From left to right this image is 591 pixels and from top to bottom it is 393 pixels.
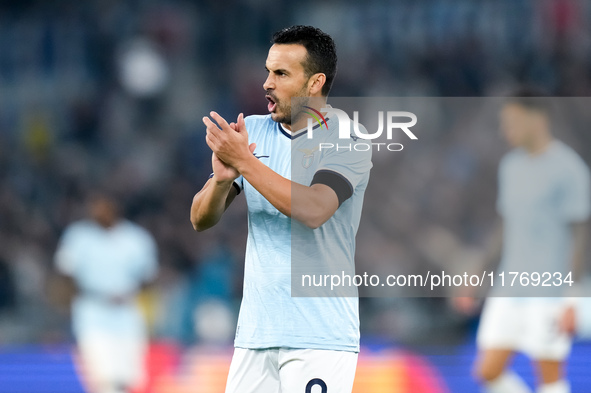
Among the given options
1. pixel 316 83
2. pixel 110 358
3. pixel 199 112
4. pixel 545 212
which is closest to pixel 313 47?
pixel 316 83

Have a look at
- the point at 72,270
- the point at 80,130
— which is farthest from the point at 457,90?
the point at 72,270

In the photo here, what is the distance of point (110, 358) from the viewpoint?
7.12 metres

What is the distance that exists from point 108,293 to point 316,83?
4.64 metres

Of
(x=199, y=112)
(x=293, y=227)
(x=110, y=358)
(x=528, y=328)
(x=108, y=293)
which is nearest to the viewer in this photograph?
(x=293, y=227)

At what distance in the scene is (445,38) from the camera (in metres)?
11.7

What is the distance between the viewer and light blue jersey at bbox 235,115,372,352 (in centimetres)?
303

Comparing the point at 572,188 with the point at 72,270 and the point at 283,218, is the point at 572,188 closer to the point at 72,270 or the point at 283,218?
the point at 283,218

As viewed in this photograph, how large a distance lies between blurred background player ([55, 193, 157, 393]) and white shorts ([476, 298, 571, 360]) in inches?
126

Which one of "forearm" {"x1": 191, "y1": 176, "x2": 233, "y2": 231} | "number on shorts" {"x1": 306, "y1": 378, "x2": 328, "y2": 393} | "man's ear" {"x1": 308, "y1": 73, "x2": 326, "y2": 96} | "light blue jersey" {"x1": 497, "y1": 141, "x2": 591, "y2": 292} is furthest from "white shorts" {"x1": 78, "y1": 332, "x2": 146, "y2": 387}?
"man's ear" {"x1": 308, "y1": 73, "x2": 326, "y2": 96}

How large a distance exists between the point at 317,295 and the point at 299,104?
0.71 m

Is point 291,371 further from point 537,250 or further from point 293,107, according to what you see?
point 537,250

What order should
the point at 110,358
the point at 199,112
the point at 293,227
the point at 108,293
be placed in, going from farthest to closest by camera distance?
the point at 199,112 < the point at 108,293 < the point at 110,358 < the point at 293,227

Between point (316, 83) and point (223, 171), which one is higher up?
point (316, 83)

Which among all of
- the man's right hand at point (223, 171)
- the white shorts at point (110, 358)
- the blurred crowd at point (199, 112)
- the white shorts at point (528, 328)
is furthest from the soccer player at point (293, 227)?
the blurred crowd at point (199, 112)
